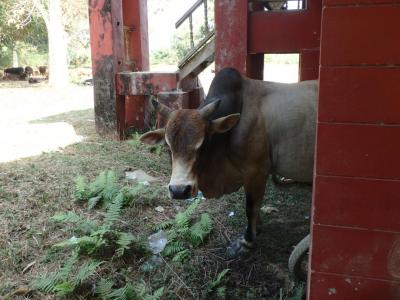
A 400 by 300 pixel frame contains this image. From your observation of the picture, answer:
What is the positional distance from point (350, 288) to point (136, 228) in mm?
2480

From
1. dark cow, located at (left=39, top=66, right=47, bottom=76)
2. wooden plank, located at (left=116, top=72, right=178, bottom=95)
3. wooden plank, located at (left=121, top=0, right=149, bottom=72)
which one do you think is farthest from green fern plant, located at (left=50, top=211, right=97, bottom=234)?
dark cow, located at (left=39, top=66, right=47, bottom=76)

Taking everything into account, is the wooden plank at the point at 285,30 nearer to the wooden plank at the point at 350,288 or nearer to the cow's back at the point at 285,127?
the cow's back at the point at 285,127

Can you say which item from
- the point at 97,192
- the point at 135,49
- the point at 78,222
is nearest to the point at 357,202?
the point at 78,222

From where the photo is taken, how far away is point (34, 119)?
1034cm

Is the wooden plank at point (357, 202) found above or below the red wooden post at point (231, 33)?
below

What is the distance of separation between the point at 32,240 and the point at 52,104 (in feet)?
33.9

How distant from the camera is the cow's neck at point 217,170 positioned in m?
3.72

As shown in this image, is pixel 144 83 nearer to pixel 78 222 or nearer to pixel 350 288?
pixel 78 222

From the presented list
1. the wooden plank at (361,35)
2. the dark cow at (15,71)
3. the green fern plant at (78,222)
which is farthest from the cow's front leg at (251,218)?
the dark cow at (15,71)

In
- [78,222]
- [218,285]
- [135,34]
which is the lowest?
[218,285]

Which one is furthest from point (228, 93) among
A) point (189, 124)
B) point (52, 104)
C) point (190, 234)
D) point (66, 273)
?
point (52, 104)

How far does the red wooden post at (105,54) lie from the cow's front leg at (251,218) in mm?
4128

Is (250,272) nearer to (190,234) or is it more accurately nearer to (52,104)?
(190,234)

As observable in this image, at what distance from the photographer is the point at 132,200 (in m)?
4.62
